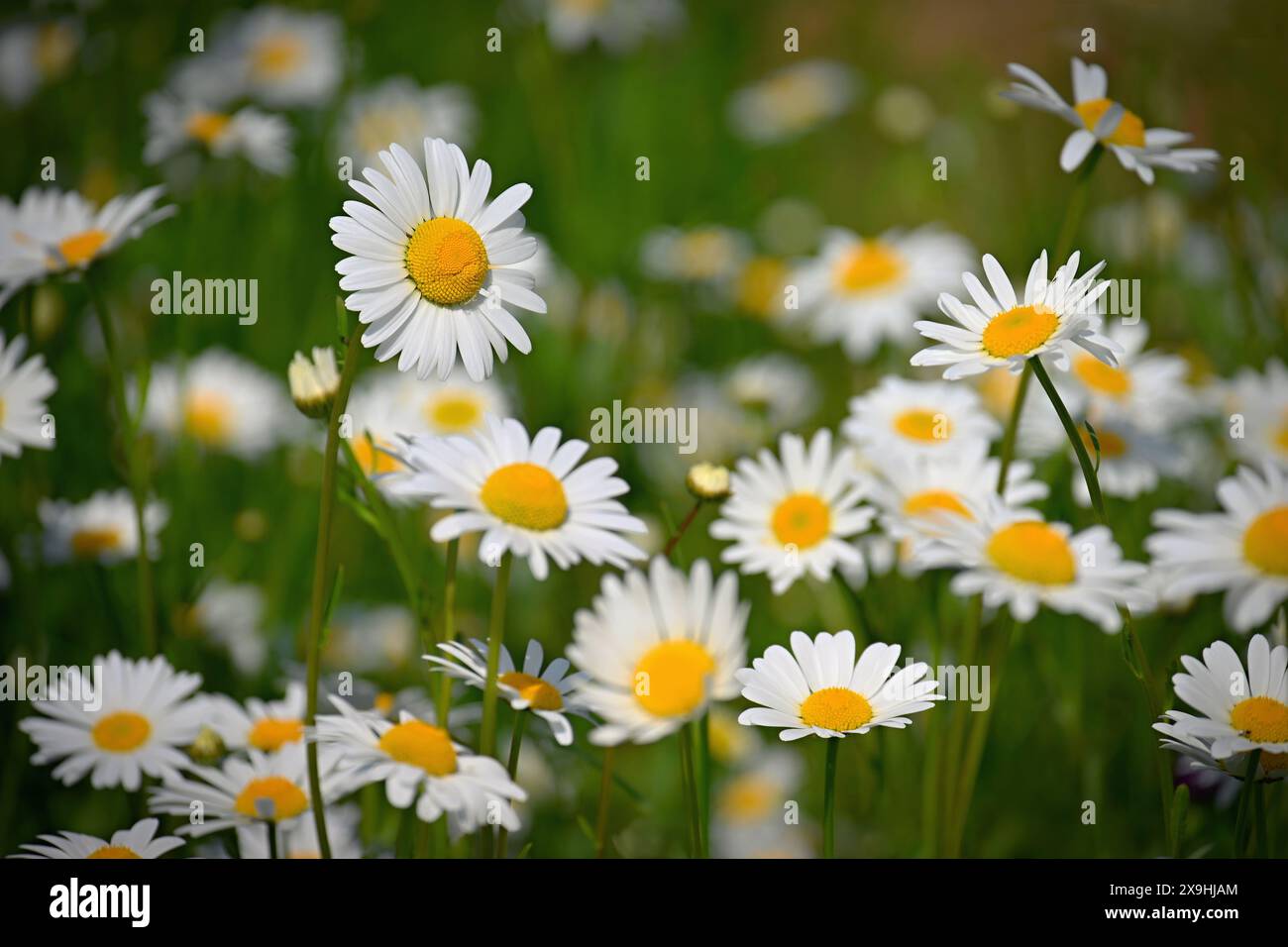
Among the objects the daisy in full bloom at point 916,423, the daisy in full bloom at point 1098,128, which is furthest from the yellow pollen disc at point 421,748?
the daisy in full bloom at point 1098,128

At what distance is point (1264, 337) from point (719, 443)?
2.34 feet

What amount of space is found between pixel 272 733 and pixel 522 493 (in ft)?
1.03

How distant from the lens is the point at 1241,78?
143 centimetres

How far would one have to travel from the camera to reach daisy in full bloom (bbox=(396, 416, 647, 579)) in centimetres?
68

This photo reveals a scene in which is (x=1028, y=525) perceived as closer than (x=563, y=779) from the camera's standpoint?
Yes

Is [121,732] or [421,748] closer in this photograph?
[421,748]

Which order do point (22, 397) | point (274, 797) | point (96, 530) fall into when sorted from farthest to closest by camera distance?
point (96, 530)
point (22, 397)
point (274, 797)

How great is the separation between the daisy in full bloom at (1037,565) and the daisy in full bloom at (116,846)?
56cm

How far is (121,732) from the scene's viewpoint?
2.72ft

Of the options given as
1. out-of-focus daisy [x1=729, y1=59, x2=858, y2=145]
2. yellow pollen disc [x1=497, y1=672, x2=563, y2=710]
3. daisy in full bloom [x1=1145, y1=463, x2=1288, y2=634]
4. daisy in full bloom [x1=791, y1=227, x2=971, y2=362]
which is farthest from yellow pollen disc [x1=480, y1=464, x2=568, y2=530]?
out-of-focus daisy [x1=729, y1=59, x2=858, y2=145]

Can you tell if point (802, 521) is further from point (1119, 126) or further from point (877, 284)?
point (877, 284)

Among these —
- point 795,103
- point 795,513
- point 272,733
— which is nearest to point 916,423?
point 795,513
